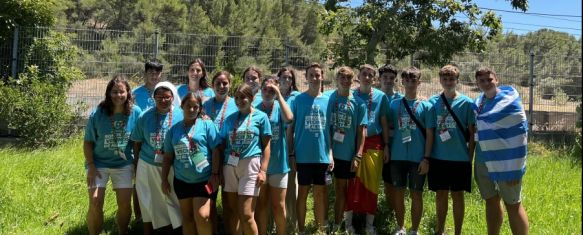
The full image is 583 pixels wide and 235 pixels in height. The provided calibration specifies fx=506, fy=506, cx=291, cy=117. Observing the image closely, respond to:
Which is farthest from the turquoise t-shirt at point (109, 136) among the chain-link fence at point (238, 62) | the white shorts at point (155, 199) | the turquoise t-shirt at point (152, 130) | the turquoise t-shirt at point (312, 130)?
the chain-link fence at point (238, 62)

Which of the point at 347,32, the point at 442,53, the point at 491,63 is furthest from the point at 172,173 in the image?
the point at 491,63

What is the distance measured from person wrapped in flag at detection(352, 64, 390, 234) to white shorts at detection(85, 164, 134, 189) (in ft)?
7.66

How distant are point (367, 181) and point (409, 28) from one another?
153 inches

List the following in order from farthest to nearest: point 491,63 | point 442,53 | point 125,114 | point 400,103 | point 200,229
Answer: point 491,63, point 442,53, point 400,103, point 125,114, point 200,229

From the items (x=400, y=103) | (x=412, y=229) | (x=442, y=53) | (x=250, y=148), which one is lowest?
→ (x=412, y=229)

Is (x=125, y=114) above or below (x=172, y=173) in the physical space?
above

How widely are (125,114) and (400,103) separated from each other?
2.82m

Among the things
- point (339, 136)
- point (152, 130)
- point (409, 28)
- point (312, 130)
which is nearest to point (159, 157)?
point (152, 130)

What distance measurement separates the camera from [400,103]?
5398mm

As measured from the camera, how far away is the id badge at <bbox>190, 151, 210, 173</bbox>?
176 inches

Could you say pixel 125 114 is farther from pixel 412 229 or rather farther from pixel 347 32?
pixel 347 32

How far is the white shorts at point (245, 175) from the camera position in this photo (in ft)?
15.0

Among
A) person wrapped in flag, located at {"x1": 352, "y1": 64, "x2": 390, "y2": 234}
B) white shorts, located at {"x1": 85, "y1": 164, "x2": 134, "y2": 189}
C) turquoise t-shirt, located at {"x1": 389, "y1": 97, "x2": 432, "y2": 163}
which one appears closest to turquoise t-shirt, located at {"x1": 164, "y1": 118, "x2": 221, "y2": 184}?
white shorts, located at {"x1": 85, "y1": 164, "x2": 134, "y2": 189}

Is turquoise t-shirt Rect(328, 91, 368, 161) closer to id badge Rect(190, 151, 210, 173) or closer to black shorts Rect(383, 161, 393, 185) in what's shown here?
black shorts Rect(383, 161, 393, 185)
